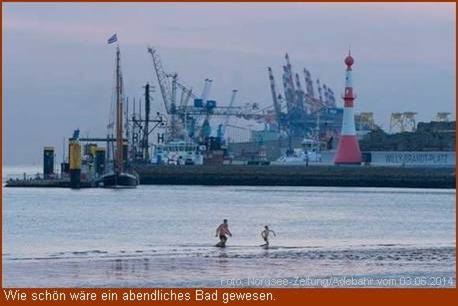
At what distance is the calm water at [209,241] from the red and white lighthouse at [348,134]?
2575 cm

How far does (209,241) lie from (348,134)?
6668cm

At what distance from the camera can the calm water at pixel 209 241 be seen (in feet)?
93.1

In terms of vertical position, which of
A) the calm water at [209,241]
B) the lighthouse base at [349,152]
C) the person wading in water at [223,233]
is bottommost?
the calm water at [209,241]

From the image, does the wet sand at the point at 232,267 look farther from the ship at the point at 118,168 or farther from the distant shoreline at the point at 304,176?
the distant shoreline at the point at 304,176

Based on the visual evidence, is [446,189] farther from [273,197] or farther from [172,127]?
[172,127]

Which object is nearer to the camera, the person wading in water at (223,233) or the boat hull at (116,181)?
the person wading in water at (223,233)

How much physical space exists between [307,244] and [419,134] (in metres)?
99.5

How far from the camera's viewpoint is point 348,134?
106 m

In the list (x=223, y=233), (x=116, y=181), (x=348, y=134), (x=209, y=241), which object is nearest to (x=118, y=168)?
(x=116, y=181)

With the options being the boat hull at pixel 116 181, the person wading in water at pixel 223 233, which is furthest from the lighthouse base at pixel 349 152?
the person wading in water at pixel 223 233

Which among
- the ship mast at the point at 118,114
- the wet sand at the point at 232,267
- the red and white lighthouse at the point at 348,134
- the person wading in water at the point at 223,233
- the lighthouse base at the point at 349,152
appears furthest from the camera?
the lighthouse base at the point at 349,152

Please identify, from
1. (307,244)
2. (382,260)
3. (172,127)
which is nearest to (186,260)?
(382,260)

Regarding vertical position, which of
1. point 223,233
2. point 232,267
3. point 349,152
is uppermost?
point 349,152

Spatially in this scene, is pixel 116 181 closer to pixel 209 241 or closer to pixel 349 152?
pixel 349 152
